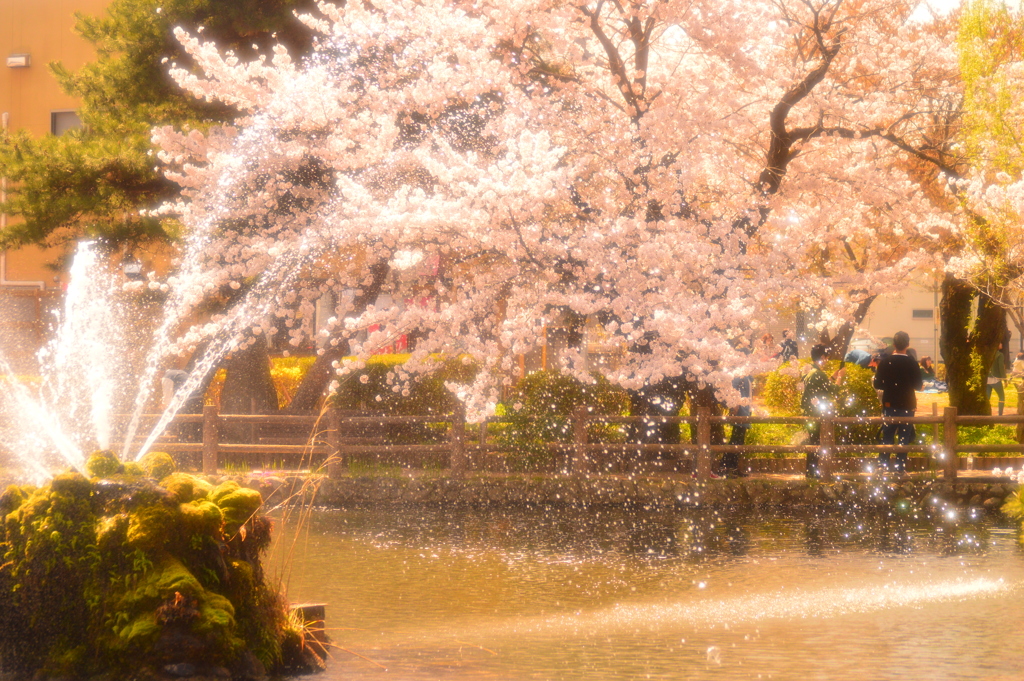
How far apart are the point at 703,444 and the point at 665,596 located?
6.30 metres

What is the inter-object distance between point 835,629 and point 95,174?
46.7 feet

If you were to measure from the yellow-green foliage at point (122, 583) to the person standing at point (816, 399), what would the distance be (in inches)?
421

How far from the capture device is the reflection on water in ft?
25.3

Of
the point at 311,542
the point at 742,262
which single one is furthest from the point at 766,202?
the point at 311,542

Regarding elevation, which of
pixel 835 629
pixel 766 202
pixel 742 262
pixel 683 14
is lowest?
pixel 835 629

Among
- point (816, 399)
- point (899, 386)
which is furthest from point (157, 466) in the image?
point (899, 386)

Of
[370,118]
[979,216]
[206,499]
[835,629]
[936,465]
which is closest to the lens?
[206,499]

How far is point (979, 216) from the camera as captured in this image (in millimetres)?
17719

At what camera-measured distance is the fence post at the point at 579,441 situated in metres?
16.1

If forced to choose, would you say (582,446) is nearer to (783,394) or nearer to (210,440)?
(210,440)

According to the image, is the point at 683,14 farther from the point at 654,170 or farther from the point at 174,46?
the point at 174,46

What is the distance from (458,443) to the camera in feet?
54.0

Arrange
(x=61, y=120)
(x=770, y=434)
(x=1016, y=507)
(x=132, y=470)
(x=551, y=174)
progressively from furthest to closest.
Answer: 1. (x=61, y=120)
2. (x=770, y=434)
3. (x=1016, y=507)
4. (x=551, y=174)
5. (x=132, y=470)

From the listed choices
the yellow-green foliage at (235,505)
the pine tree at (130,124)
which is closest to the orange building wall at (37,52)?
the pine tree at (130,124)
